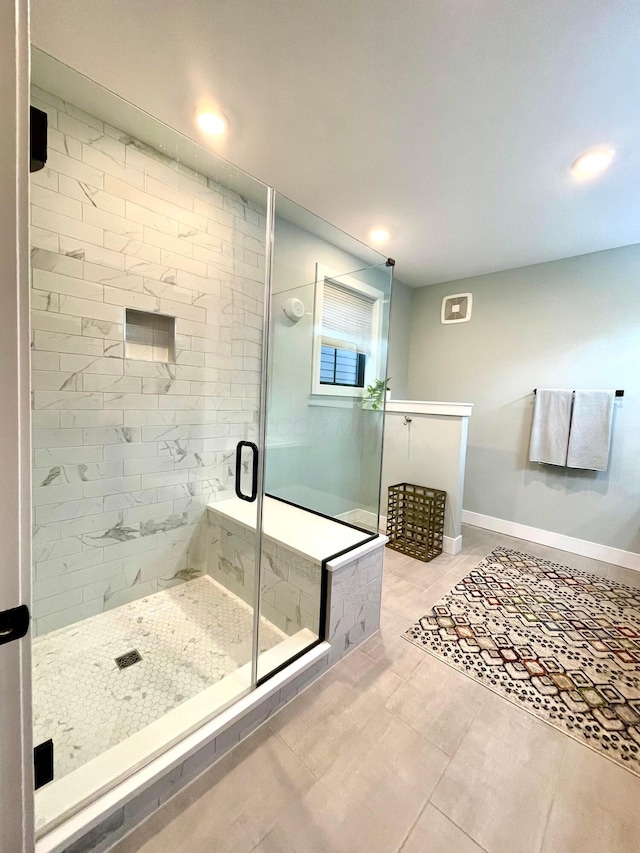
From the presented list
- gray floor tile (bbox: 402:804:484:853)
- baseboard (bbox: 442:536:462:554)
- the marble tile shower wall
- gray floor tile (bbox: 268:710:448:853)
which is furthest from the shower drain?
baseboard (bbox: 442:536:462:554)

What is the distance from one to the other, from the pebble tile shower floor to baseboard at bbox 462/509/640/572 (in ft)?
8.83

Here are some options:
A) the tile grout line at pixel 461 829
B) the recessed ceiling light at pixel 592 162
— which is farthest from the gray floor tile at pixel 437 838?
the recessed ceiling light at pixel 592 162

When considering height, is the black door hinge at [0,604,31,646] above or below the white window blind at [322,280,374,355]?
below

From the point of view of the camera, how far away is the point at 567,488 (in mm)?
3084

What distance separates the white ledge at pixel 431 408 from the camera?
287 centimetres

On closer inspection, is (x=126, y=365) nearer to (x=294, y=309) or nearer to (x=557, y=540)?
(x=294, y=309)

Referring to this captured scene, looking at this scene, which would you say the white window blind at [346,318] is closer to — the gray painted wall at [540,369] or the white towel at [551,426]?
the gray painted wall at [540,369]

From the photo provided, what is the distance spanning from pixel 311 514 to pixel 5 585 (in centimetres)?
180

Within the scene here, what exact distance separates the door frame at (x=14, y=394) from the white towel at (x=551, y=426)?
3.64m

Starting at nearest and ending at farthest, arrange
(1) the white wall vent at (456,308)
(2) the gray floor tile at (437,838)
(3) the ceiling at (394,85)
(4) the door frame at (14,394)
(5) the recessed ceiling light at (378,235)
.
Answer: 1. (4) the door frame at (14,394)
2. (2) the gray floor tile at (437,838)
3. (3) the ceiling at (394,85)
4. (5) the recessed ceiling light at (378,235)
5. (1) the white wall vent at (456,308)

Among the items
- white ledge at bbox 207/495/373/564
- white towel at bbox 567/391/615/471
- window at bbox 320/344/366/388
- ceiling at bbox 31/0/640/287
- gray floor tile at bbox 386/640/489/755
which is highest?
ceiling at bbox 31/0/640/287

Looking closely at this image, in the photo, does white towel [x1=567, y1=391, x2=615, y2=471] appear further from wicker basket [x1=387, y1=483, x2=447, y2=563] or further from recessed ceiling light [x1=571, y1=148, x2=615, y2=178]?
recessed ceiling light [x1=571, y1=148, x2=615, y2=178]

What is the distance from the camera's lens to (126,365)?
1995 mm

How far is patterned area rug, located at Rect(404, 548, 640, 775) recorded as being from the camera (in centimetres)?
144
